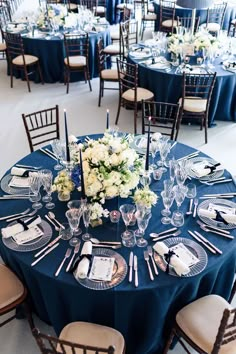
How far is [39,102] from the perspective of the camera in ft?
20.1

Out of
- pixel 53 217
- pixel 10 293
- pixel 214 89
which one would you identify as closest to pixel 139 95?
pixel 214 89

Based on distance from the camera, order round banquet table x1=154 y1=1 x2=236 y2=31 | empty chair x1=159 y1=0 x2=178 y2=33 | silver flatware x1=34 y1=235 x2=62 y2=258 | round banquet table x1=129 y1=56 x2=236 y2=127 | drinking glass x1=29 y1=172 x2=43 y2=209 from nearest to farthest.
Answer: silver flatware x1=34 y1=235 x2=62 y2=258
drinking glass x1=29 y1=172 x2=43 y2=209
round banquet table x1=129 y1=56 x2=236 y2=127
round banquet table x1=154 y1=1 x2=236 y2=31
empty chair x1=159 y1=0 x2=178 y2=33

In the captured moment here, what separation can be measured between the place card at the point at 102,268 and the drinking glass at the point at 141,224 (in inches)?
9.1

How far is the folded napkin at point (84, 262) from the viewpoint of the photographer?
212 cm

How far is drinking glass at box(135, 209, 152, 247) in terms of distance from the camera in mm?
2328

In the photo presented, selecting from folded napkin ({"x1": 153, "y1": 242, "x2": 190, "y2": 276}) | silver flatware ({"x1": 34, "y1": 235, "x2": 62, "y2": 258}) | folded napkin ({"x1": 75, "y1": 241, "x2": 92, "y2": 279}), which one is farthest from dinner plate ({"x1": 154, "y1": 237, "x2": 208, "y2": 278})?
silver flatware ({"x1": 34, "y1": 235, "x2": 62, "y2": 258})

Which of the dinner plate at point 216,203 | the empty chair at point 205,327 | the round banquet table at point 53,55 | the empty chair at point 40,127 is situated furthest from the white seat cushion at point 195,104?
the empty chair at point 205,327

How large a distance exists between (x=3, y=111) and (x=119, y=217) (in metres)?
4.03

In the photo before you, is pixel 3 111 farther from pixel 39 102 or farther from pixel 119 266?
pixel 119 266

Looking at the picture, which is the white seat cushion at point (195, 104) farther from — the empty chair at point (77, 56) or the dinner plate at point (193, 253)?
the dinner plate at point (193, 253)

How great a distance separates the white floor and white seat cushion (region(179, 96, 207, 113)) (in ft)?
1.49

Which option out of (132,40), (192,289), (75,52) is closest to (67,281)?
(192,289)

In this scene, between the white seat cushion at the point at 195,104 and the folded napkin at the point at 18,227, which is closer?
the folded napkin at the point at 18,227

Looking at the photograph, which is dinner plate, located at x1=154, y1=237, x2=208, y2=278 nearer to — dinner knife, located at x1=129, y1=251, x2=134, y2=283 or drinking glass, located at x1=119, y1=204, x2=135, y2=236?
dinner knife, located at x1=129, y1=251, x2=134, y2=283
